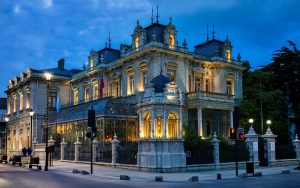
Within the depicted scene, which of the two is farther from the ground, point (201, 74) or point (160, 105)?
point (201, 74)

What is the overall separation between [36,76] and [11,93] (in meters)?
14.1

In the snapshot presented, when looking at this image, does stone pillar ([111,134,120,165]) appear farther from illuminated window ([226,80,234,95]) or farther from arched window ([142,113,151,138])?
illuminated window ([226,80,234,95])

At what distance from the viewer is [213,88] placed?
50.6 meters

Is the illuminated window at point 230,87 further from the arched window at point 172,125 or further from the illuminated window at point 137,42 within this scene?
the arched window at point 172,125

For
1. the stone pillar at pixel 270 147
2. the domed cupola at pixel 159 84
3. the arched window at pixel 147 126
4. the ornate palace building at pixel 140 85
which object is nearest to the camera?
Answer: the domed cupola at pixel 159 84

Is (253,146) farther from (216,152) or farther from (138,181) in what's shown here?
(138,181)

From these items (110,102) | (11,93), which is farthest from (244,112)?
(11,93)

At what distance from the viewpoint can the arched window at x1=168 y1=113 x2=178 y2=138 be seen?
89.2 feet

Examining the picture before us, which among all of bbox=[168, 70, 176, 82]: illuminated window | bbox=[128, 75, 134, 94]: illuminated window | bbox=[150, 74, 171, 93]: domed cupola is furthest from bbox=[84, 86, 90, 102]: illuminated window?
bbox=[150, 74, 171, 93]: domed cupola

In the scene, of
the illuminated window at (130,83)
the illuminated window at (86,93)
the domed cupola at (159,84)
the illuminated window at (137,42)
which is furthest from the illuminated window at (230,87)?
the domed cupola at (159,84)

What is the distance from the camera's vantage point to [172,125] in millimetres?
27391

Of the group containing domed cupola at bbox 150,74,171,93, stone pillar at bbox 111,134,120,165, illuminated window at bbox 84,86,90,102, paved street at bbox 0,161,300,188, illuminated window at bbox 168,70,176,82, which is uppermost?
illuminated window at bbox 168,70,176,82

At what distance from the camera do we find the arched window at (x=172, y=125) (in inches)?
1070

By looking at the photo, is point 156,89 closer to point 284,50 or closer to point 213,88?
point 213,88
